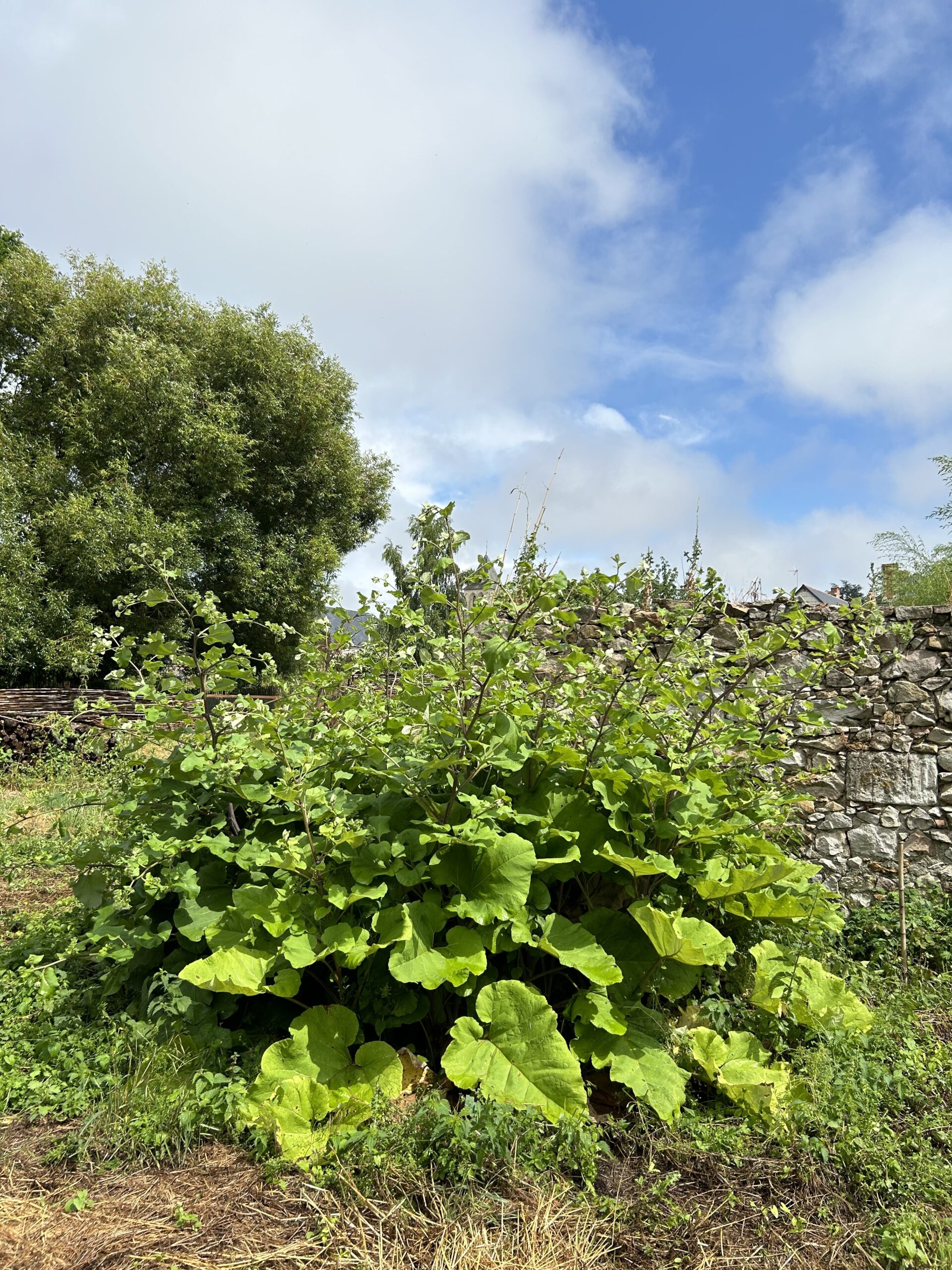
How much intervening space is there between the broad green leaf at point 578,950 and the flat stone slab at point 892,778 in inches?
122

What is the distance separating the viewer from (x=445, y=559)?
2219mm

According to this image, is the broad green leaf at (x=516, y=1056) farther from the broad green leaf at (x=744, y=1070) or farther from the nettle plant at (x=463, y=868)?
the broad green leaf at (x=744, y=1070)

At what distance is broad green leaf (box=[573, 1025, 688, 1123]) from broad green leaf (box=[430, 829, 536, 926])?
49cm

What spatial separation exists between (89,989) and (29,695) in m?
7.62

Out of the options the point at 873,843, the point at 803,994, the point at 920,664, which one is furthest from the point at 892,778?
the point at 803,994

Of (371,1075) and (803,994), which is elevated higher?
(803,994)

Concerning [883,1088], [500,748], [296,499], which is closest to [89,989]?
[500,748]

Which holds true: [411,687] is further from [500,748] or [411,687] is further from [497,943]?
[497,943]

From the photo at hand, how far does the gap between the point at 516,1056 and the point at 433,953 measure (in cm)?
37

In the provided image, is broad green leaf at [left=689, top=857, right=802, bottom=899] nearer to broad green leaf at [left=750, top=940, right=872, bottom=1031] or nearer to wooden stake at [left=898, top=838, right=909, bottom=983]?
broad green leaf at [left=750, top=940, right=872, bottom=1031]

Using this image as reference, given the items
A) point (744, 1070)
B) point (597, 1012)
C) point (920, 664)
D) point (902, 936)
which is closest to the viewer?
point (597, 1012)

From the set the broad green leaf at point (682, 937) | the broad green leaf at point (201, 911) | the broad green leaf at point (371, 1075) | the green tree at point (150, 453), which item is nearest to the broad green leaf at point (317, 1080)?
the broad green leaf at point (371, 1075)

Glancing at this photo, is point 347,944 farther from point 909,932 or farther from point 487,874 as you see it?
point 909,932

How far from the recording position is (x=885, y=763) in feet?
15.7
